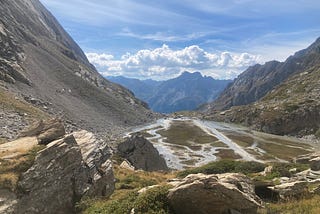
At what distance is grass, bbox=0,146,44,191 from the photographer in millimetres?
21922

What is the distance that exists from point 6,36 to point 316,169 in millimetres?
166523

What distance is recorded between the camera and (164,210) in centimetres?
1703

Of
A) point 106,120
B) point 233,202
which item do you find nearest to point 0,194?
point 233,202

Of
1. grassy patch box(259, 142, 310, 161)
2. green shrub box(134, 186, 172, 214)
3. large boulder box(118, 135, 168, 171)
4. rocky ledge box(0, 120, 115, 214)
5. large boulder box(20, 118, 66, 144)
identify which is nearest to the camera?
green shrub box(134, 186, 172, 214)

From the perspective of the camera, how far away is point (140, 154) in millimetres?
68000

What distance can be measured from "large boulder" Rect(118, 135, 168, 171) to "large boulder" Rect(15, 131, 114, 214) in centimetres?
3831

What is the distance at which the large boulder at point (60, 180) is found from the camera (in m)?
22.2

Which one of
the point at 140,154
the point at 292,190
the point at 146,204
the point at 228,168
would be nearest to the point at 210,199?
the point at 146,204

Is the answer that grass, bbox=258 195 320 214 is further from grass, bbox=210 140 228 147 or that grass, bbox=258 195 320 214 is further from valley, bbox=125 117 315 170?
grass, bbox=210 140 228 147

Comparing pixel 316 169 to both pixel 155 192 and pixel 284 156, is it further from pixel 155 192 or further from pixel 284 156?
pixel 284 156

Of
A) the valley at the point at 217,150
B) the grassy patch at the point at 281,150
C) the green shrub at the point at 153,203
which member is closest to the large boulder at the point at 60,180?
the green shrub at the point at 153,203

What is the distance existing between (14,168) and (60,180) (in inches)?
118

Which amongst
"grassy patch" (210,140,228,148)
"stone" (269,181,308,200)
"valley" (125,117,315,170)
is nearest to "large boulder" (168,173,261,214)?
"stone" (269,181,308,200)

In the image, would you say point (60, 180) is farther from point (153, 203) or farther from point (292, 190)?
point (292, 190)
